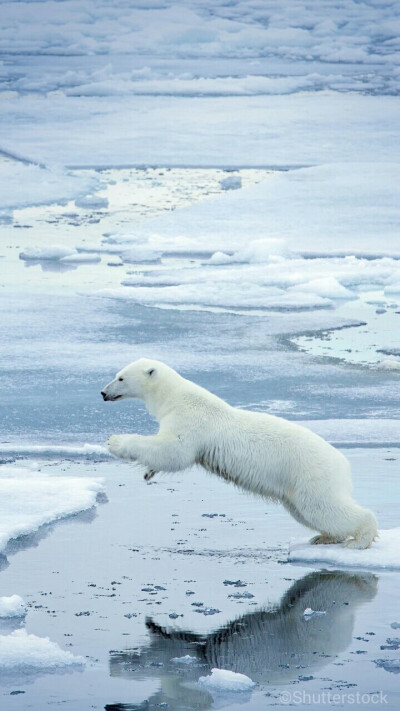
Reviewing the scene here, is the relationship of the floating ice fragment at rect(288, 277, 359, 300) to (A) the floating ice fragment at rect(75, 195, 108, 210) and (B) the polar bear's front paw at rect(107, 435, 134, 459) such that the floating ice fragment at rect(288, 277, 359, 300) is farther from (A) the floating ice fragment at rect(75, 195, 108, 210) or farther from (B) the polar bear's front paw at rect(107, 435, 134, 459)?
(B) the polar bear's front paw at rect(107, 435, 134, 459)

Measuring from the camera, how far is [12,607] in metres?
3.60

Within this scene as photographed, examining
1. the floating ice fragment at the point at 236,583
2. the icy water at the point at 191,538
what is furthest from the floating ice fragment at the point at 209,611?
the floating ice fragment at the point at 236,583

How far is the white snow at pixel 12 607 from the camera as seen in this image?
3584 mm

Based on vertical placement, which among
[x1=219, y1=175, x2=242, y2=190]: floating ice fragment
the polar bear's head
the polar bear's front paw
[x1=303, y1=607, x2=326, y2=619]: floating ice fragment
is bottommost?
[x1=303, y1=607, x2=326, y2=619]: floating ice fragment

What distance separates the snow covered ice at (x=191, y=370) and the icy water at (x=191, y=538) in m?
0.01

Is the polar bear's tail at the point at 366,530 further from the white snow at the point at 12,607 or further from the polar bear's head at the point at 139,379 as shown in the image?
the white snow at the point at 12,607

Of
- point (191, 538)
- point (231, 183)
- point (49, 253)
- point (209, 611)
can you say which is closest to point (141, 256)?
point (49, 253)

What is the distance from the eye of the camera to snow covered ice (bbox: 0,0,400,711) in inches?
133

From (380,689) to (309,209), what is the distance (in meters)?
10.2

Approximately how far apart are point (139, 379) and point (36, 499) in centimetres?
63

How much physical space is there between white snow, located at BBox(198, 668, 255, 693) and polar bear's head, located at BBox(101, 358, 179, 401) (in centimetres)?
166

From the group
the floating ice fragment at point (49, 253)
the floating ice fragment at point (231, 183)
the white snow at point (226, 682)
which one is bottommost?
the floating ice fragment at point (49, 253)

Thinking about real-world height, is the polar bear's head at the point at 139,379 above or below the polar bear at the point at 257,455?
above

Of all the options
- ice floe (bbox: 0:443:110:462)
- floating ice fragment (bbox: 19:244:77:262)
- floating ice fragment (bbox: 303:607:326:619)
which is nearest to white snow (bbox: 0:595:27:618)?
floating ice fragment (bbox: 303:607:326:619)
